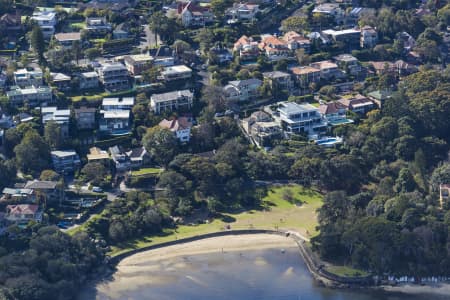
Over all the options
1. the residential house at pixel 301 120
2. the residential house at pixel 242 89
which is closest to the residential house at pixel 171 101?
the residential house at pixel 242 89

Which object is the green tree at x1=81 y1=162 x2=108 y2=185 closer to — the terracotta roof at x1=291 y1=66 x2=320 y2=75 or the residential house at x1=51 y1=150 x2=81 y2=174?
the residential house at x1=51 y1=150 x2=81 y2=174

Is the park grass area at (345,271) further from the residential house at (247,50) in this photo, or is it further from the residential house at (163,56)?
the residential house at (247,50)

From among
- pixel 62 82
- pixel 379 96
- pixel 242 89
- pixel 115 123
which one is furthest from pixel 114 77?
pixel 379 96

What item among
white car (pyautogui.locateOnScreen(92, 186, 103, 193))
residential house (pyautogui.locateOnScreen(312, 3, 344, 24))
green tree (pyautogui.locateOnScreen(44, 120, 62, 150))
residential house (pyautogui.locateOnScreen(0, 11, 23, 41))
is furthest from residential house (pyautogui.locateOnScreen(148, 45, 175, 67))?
residential house (pyautogui.locateOnScreen(312, 3, 344, 24))

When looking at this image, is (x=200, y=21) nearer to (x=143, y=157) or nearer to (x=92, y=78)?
(x=92, y=78)

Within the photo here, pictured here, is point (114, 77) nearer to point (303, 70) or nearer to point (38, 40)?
point (38, 40)
